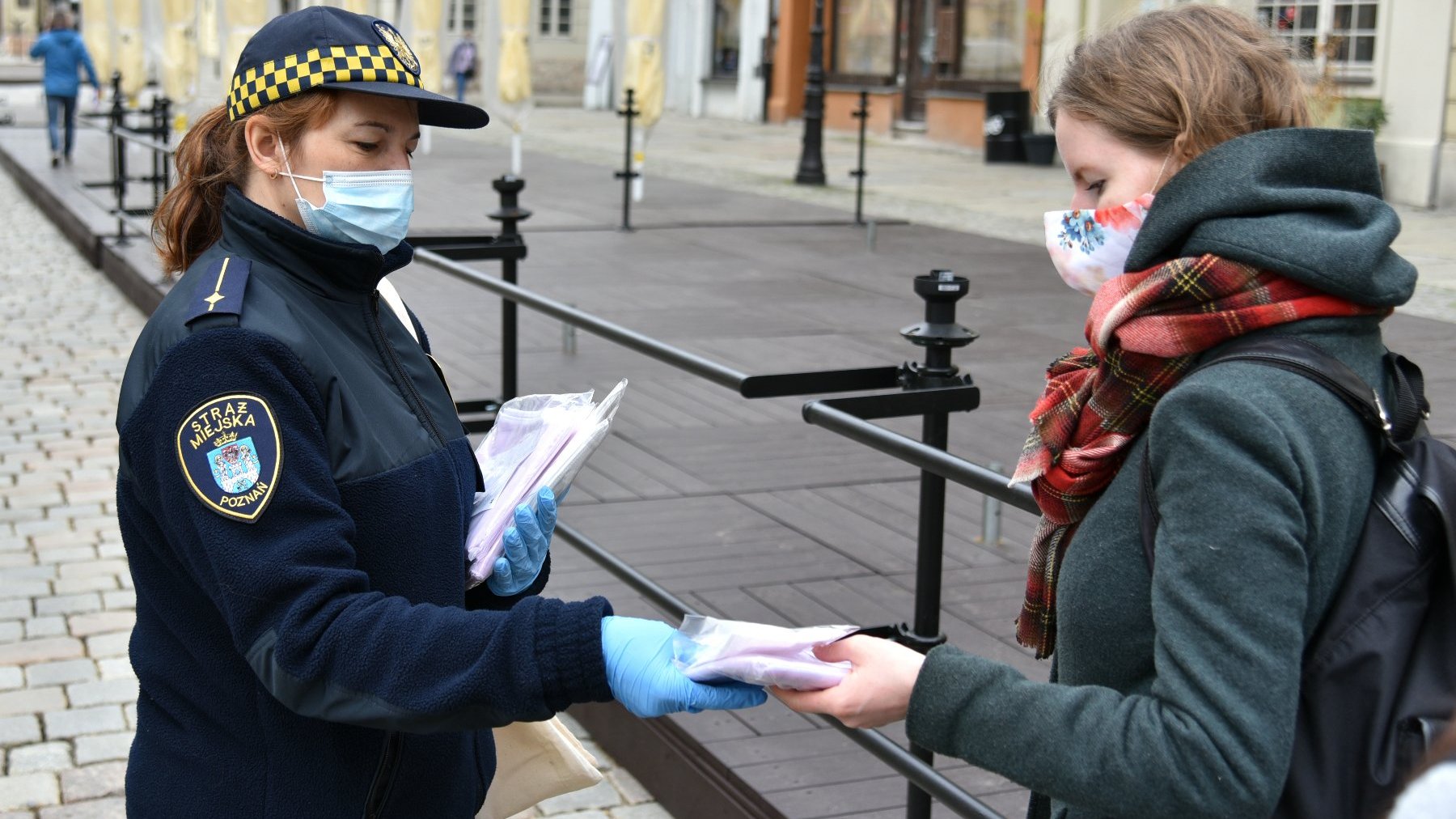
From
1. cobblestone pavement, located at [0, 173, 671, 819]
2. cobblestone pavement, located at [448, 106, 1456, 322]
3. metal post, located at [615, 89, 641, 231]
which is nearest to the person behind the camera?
cobblestone pavement, located at [0, 173, 671, 819]

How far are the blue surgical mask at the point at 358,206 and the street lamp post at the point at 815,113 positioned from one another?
1654 centimetres

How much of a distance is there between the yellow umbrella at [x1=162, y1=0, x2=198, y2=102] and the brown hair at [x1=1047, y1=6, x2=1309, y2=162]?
20796 millimetres

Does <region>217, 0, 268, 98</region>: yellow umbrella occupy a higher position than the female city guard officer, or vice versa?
<region>217, 0, 268, 98</region>: yellow umbrella

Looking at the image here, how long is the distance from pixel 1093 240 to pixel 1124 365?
0.54ft

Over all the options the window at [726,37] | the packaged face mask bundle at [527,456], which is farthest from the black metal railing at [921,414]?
the window at [726,37]

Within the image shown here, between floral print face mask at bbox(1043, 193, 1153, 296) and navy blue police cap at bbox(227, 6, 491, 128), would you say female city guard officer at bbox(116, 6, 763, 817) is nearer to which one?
navy blue police cap at bbox(227, 6, 491, 128)

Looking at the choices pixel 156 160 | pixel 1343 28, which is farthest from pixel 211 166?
pixel 1343 28

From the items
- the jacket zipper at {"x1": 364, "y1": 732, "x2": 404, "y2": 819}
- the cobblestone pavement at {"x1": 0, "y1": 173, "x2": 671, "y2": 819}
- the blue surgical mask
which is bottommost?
the cobblestone pavement at {"x1": 0, "y1": 173, "x2": 671, "y2": 819}

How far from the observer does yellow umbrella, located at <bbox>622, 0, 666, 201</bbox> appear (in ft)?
55.9

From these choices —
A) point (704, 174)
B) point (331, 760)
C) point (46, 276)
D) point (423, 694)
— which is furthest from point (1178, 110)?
point (704, 174)

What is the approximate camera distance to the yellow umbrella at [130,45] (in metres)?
21.5

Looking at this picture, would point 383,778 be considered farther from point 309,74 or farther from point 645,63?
point 645,63

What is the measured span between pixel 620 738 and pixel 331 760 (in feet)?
7.93

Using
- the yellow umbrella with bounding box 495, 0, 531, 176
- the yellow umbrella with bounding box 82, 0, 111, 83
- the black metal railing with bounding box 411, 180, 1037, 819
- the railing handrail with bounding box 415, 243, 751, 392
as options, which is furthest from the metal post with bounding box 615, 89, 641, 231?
the yellow umbrella with bounding box 82, 0, 111, 83
